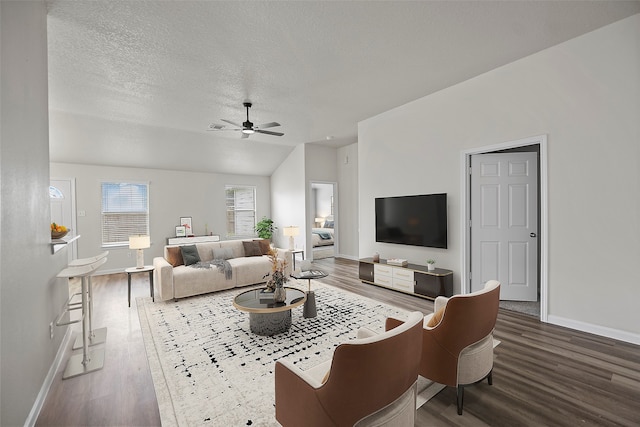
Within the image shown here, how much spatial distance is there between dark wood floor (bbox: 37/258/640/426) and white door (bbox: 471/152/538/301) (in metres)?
0.92

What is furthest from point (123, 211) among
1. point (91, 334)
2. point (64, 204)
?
point (91, 334)

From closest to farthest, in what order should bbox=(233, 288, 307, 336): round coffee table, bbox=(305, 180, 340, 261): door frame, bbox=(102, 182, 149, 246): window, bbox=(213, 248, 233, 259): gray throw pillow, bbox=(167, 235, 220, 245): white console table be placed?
bbox=(233, 288, 307, 336): round coffee table
bbox=(213, 248, 233, 259): gray throw pillow
bbox=(102, 182, 149, 246): window
bbox=(167, 235, 220, 245): white console table
bbox=(305, 180, 340, 261): door frame

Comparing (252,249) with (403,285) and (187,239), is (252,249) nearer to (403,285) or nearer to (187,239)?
(187,239)

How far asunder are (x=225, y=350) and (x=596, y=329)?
152 inches

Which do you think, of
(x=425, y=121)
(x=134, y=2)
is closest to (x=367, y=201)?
(x=425, y=121)

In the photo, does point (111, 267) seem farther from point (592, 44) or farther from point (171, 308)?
point (592, 44)

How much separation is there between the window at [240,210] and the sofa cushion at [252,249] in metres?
2.93

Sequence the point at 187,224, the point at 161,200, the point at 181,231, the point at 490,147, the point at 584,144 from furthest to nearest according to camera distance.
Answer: the point at 187,224 < the point at 181,231 < the point at 161,200 < the point at 490,147 < the point at 584,144

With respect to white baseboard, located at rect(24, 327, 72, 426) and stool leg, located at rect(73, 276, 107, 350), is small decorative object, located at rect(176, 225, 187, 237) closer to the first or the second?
stool leg, located at rect(73, 276, 107, 350)

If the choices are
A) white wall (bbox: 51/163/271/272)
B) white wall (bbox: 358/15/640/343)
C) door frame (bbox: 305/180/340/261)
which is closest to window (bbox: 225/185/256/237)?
white wall (bbox: 51/163/271/272)

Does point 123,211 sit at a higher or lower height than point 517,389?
higher

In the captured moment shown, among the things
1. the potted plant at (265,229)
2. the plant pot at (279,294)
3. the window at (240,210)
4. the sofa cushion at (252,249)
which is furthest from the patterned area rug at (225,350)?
the window at (240,210)

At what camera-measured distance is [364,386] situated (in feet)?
4.13

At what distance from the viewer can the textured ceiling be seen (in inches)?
101
